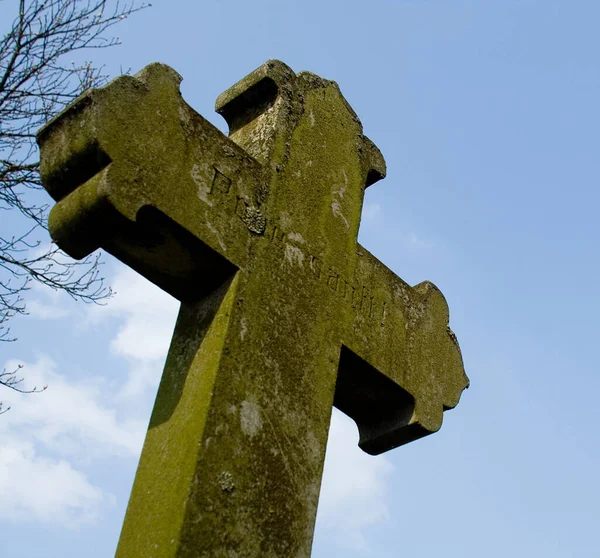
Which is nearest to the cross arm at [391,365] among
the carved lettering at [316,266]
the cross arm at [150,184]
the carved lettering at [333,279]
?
the carved lettering at [333,279]

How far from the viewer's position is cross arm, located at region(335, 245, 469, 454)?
386 cm

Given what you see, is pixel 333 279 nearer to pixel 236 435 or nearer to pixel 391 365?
pixel 391 365

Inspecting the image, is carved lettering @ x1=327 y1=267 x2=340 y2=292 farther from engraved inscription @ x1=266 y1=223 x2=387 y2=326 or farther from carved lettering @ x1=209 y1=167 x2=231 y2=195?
carved lettering @ x1=209 y1=167 x2=231 y2=195

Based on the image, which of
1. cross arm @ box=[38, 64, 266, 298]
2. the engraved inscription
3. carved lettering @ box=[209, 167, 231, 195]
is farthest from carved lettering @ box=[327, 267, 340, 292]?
carved lettering @ box=[209, 167, 231, 195]

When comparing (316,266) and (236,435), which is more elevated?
(316,266)

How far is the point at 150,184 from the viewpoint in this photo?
9.90 feet

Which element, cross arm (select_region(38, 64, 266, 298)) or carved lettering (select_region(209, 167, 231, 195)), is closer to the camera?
cross arm (select_region(38, 64, 266, 298))

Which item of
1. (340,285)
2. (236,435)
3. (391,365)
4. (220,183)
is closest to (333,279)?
(340,285)

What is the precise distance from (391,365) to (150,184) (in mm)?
1536

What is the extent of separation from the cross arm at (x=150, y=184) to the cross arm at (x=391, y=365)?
76 centimetres

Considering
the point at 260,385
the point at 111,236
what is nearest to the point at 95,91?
the point at 111,236

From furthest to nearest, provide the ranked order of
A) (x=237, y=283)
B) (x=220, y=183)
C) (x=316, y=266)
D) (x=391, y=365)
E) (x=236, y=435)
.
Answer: (x=391, y=365) < (x=316, y=266) < (x=220, y=183) < (x=237, y=283) < (x=236, y=435)

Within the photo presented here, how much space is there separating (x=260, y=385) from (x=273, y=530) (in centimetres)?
52

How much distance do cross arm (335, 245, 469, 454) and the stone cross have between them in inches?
0.5
